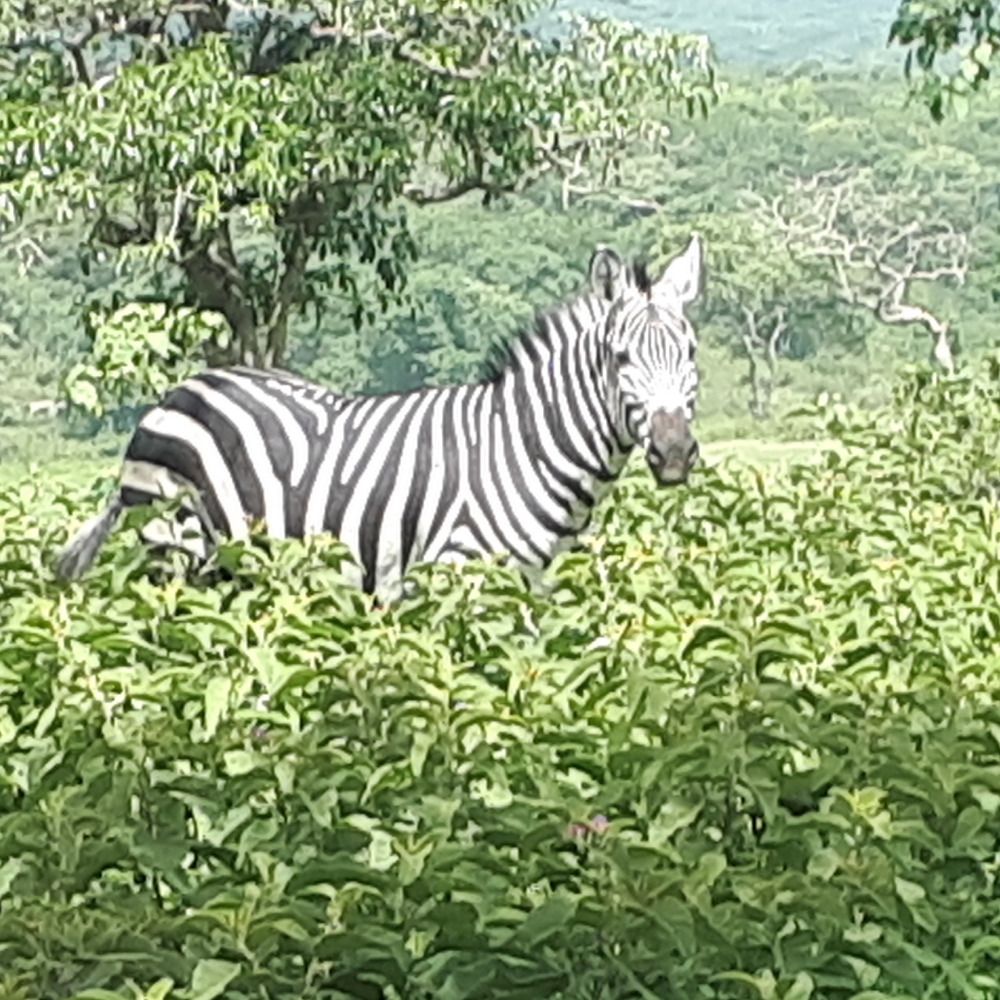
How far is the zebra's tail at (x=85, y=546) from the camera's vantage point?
456 cm

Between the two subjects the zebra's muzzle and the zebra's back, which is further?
the zebra's back

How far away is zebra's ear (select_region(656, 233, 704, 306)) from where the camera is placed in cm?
527

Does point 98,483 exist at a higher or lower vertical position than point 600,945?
lower

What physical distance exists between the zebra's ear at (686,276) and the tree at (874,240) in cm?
473

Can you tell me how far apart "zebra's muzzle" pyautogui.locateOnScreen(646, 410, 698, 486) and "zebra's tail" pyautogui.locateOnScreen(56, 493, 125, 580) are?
1047 millimetres

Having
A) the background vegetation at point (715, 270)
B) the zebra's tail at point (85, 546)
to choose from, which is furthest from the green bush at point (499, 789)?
the background vegetation at point (715, 270)

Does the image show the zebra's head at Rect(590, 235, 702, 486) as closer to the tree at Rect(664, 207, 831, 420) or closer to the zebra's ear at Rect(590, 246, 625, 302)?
the zebra's ear at Rect(590, 246, 625, 302)

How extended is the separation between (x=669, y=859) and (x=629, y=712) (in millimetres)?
509

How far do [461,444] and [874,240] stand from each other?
219 inches

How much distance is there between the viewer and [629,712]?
2734mm

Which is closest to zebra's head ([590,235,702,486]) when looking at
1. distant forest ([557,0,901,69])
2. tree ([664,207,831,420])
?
tree ([664,207,831,420])

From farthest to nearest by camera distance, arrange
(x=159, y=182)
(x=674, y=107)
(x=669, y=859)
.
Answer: (x=674, y=107)
(x=159, y=182)
(x=669, y=859)

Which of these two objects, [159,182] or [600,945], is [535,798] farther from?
[159,182]

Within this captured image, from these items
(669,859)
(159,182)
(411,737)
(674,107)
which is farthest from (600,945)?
(674,107)
